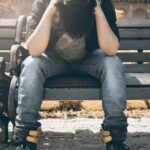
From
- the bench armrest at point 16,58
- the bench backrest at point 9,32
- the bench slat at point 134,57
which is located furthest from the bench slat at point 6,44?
the bench slat at point 134,57

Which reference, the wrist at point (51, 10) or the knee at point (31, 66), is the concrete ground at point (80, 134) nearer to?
the knee at point (31, 66)

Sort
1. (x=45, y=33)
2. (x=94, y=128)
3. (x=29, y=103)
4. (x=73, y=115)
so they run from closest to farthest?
(x=29, y=103)
(x=45, y=33)
(x=94, y=128)
(x=73, y=115)

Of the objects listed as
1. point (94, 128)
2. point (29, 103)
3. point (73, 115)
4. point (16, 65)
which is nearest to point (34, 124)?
point (29, 103)

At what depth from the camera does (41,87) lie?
3277 mm

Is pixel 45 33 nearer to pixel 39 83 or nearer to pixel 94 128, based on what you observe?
pixel 39 83

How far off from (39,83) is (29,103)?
0.60ft

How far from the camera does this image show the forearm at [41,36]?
342 cm

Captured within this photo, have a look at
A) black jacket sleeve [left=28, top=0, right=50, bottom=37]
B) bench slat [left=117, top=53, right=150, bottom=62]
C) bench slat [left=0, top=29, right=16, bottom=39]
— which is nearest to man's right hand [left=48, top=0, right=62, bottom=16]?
black jacket sleeve [left=28, top=0, right=50, bottom=37]

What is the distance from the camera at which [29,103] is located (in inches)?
125

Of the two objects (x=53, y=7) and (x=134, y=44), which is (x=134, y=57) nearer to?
(x=134, y=44)

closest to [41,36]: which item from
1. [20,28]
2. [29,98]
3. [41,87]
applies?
[41,87]

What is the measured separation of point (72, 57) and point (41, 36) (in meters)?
0.33

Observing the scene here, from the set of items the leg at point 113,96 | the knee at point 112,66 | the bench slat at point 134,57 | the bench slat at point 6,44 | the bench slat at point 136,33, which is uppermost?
the bench slat at point 136,33

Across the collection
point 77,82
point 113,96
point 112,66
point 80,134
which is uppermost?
point 112,66
